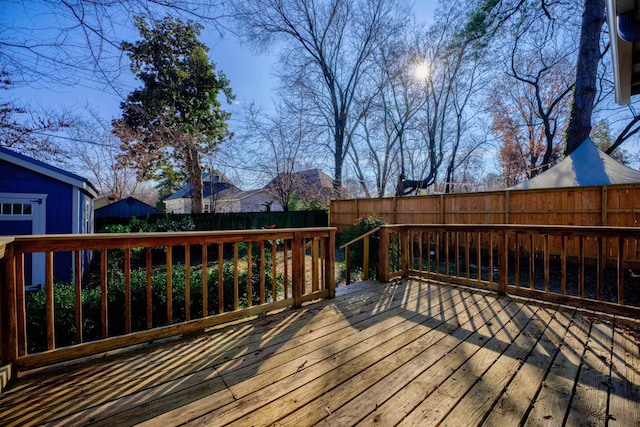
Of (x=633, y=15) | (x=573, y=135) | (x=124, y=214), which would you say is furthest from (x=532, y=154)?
(x=124, y=214)

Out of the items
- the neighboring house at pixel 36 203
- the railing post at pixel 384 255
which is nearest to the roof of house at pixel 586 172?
the railing post at pixel 384 255

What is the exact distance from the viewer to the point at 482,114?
14.4 m

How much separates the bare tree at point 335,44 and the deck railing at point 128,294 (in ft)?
Answer: 39.3

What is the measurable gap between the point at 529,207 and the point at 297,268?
21.8 feet

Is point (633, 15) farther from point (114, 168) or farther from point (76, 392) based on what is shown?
point (114, 168)

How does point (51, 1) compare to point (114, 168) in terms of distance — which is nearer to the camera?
point (51, 1)

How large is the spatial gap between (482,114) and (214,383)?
17.3 metres

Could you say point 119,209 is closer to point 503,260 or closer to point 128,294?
point 128,294

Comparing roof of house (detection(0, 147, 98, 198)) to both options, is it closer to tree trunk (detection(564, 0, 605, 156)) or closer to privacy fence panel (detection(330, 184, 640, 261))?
privacy fence panel (detection(330, 184, 640, 261))

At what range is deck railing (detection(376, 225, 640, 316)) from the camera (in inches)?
100.0

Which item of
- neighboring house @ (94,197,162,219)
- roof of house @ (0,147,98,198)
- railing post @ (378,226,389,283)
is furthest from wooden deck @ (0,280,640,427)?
neighboring house @ (94,197,162,219)

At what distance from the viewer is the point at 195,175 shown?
1190 centimetres

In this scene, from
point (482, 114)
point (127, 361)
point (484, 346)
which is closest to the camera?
point (127, 361)

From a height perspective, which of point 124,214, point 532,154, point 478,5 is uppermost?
point 478,5
